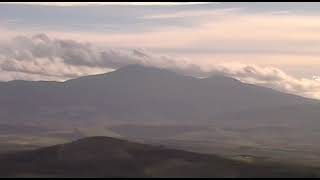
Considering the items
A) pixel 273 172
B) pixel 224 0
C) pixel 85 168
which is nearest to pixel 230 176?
pixel 273 172

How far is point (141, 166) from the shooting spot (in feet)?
581

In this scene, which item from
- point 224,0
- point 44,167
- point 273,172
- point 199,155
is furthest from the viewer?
point 199,155

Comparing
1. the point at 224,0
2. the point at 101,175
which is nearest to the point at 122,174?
the point at 101,175

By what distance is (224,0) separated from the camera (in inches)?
1282

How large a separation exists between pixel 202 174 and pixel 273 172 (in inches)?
820

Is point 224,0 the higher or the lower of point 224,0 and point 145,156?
the lower

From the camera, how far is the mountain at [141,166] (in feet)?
527

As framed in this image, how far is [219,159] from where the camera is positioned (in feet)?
611

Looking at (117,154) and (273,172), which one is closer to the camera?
(273,172)

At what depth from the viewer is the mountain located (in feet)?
527

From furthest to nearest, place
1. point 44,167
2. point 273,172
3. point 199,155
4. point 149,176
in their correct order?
1. point 199,155
2. point 44,167
3. point 273,172
4. point 149,176

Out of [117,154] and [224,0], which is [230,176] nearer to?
[117,154]

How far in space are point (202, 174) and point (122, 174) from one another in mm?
19635

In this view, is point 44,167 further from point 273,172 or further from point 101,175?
point 273,172
